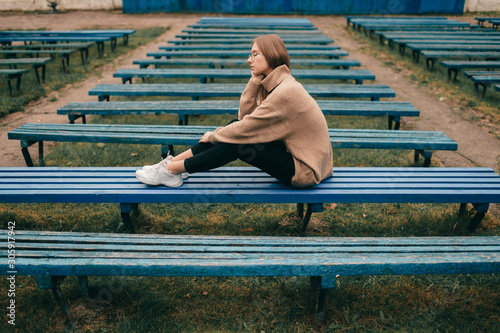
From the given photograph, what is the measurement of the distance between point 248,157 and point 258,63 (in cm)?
68

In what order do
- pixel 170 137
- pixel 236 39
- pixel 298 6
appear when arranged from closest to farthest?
pixel 170 137 → pixel 236 39 → pixel 298 6

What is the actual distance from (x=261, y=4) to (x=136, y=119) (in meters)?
14.5

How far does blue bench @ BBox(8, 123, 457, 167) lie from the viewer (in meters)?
3.83

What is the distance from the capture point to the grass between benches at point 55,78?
6450 millimetres

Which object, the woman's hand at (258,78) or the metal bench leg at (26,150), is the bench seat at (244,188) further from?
the metal bench leg at (26,150)

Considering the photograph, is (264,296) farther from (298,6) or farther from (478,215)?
(298,6)

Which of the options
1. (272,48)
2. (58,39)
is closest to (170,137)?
(272,48)

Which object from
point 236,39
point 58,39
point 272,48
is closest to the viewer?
point 272,48

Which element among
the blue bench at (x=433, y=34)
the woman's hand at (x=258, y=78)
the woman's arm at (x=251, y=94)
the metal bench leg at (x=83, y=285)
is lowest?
the metal bench leg at (x=83, y=285)

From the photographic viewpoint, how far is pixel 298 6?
18.3m

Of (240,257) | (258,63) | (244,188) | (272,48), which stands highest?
(272,48)

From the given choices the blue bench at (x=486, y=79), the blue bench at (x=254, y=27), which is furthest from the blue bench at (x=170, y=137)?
the blue bench at (x=254, y=27)

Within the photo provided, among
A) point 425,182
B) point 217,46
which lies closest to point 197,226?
point 425,182

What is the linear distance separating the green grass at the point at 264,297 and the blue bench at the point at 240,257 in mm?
154
